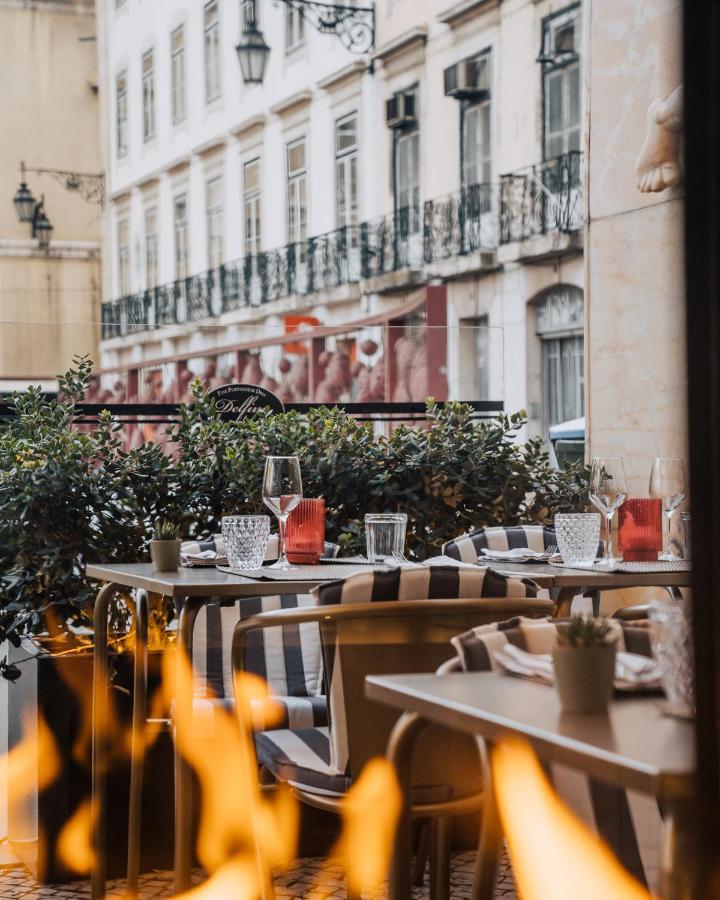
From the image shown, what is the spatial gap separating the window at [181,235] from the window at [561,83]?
9.51 m

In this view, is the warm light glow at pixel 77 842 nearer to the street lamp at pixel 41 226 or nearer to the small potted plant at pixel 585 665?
the small potted plant at pixel 585 665

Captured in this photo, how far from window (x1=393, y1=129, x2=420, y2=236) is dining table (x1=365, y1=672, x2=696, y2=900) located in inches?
595

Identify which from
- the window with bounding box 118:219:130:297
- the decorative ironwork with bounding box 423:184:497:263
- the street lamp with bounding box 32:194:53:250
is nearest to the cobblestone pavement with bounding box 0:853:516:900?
the decorative ironwork with bounding box 423:184:497:263

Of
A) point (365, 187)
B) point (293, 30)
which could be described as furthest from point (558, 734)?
point (293, 30)

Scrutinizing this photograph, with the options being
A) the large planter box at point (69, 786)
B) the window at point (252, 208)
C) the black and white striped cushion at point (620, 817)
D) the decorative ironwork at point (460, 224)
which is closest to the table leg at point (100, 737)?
the large planter box at point (69, 786)

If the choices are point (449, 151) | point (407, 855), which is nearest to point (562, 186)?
point (449, 151)

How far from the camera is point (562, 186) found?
557 inches

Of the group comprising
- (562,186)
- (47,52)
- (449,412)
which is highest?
(47,52)

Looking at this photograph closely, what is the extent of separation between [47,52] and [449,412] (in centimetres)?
2199

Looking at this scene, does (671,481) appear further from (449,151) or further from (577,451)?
(449,151)

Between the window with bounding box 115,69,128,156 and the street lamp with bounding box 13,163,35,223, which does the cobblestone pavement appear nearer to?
the street lamp with bounding box 13,163,35,223

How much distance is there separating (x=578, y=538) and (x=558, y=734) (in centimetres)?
205

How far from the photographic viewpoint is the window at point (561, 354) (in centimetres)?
1459

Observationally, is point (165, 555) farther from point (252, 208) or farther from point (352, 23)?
point (252, 208)
